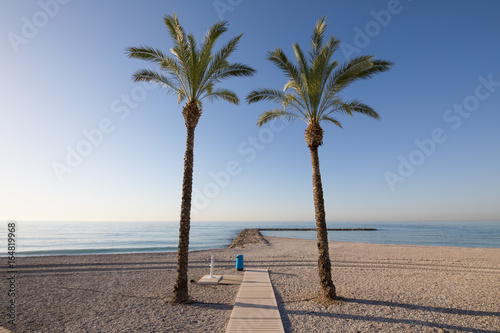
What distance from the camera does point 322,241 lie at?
8828mm

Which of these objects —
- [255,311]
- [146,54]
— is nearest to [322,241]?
[255,311]

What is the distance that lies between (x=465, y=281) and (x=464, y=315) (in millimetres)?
6000

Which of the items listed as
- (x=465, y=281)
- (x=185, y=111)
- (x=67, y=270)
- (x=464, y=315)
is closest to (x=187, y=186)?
(x=185, y=111)

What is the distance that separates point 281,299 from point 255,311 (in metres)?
1.83

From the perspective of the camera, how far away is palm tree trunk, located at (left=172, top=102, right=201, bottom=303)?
8.38 metres

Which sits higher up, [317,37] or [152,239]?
[317,37]

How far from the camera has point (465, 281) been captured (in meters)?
11.5

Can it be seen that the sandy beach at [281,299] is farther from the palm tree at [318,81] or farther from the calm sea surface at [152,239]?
the calm sea surface at [152,239]

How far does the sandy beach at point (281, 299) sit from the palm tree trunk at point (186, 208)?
60cm

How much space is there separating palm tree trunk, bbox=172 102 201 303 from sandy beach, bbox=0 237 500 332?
0.60 m

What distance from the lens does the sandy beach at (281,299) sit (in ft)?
21.4

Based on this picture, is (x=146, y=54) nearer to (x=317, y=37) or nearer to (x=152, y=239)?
(x=317, y=37)

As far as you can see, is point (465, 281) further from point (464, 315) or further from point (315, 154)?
point (315, 154)

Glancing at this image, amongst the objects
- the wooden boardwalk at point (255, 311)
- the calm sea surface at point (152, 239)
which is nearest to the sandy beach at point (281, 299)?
the wooden boardwalk at point (255, 311)
